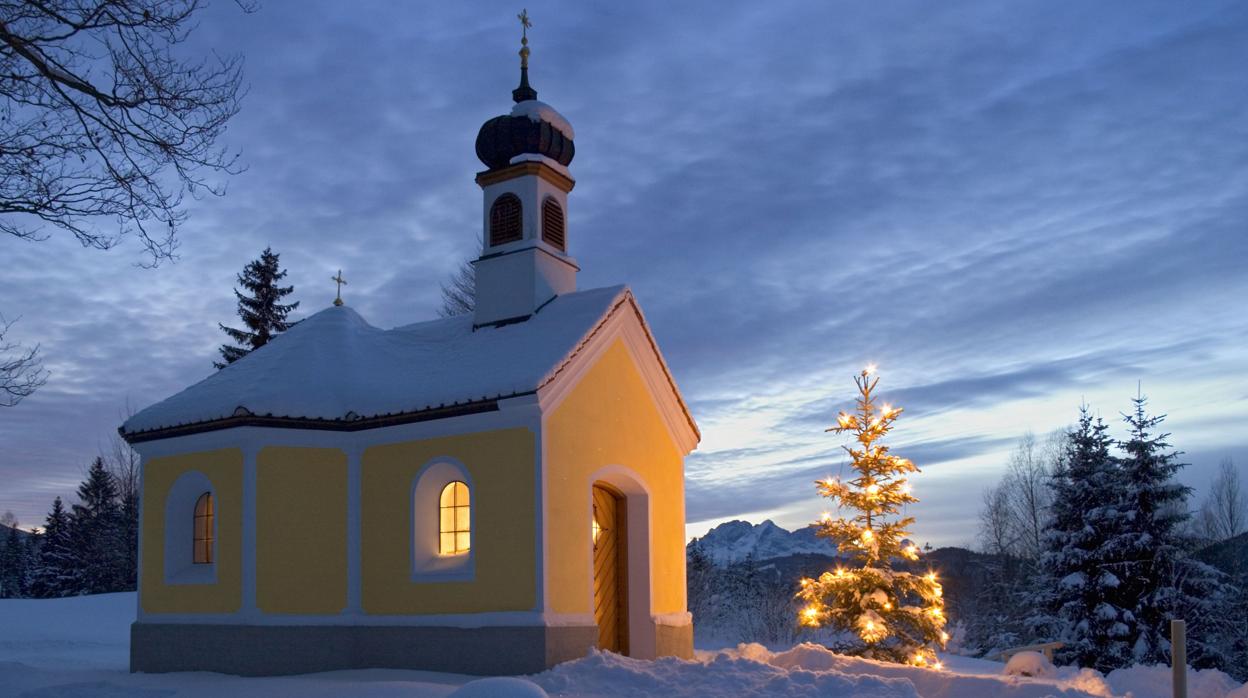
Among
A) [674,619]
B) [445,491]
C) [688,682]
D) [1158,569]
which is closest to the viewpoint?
[688,682]

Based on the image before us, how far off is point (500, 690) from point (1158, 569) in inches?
860

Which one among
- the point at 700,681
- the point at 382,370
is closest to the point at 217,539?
the point at 382,370

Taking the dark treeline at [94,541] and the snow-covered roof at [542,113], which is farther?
the dark treeline at [94,541]

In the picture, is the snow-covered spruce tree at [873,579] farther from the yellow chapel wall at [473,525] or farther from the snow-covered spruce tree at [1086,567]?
the snow-covered spruce tree at [1086,567]

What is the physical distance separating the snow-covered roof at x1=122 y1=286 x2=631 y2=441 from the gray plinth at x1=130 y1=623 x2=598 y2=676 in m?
3.00

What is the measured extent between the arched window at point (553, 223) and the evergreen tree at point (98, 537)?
35.5m

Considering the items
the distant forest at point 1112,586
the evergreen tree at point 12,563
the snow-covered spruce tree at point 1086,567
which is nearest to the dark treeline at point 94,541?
the evergreen tree at point 12,563

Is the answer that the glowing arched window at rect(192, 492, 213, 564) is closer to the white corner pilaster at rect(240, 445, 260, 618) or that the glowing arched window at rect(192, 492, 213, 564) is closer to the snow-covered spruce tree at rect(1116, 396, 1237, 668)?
the white corner pilaster at rect(240, 445, 260, 618)

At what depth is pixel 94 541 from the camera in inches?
1825

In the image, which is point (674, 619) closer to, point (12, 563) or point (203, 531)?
point (203, 531)

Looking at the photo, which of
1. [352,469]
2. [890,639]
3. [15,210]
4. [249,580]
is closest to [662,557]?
[890,639]

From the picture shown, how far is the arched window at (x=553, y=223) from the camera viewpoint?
55.5 feet

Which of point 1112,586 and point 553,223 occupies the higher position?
point 553,223

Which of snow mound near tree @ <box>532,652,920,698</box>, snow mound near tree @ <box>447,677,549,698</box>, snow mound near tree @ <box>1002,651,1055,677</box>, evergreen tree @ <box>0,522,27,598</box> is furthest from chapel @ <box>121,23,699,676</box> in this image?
evergreen tree @ <box>0,522,27,598</box>
